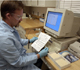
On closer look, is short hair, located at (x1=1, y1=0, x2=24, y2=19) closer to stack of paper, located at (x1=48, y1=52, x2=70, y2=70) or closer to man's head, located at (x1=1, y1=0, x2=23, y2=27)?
man's head, located at (x1=1, y1=0, x2=23, y2=27)

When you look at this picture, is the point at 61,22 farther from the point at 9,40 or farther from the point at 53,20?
the point at 9,40

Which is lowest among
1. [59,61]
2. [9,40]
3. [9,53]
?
[59,61]

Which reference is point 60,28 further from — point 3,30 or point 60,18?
point 3,30

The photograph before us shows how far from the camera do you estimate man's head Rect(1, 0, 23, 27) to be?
0.81 metres

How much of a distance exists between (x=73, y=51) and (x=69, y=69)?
0.91 feet

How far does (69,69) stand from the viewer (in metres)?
0.73

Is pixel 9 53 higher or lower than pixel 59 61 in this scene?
higher

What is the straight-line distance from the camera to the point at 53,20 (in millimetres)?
1131

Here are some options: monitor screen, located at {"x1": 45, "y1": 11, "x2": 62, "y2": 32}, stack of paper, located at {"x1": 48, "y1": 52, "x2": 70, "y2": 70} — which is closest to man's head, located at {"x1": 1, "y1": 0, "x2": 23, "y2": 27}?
monitor screen, located at {"x1": 45, "y1": 11, "x2": 62, "y2": 32}

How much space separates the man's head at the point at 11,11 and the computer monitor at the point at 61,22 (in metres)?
0.50

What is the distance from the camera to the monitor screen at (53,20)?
1.03 meters

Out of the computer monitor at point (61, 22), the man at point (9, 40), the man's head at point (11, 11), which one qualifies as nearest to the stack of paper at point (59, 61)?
the man at point (9, 40)

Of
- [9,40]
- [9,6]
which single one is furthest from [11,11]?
[9,40]

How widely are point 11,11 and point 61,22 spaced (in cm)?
59
